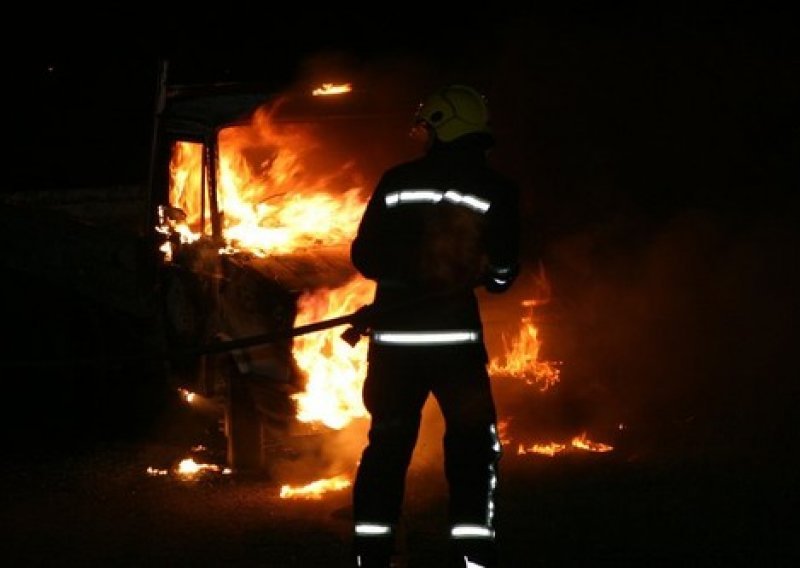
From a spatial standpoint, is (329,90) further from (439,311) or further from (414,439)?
(414,439)

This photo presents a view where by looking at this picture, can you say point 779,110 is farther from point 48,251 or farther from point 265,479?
point 48,251

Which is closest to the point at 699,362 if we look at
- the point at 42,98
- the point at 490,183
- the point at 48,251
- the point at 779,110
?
the point at 779,110

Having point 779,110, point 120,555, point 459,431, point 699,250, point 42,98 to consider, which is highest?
point 42,98

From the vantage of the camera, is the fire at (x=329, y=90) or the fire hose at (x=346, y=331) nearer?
the fire hose at (x=346, y=331)

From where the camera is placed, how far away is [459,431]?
5160mm

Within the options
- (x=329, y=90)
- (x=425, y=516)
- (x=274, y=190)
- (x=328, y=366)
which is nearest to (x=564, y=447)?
(x=425, y=516)

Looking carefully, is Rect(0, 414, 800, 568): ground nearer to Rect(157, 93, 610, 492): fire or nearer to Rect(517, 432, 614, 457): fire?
Rect(517, 432, 614, 457): fire

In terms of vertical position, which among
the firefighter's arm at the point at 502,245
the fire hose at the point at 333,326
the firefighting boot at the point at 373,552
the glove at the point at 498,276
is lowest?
the firefighting boot at the point at 373,552

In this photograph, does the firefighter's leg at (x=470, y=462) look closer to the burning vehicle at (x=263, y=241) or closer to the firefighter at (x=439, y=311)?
the firefighter at (x=439, y=311)

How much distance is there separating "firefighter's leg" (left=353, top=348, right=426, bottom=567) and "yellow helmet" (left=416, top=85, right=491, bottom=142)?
3.50ft

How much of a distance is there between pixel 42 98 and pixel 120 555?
1726 centimetres

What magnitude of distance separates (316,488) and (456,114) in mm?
2993

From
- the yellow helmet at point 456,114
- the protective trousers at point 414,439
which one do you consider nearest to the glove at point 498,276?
the protective trousers at point 414,439

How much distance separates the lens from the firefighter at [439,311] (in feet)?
16.7
